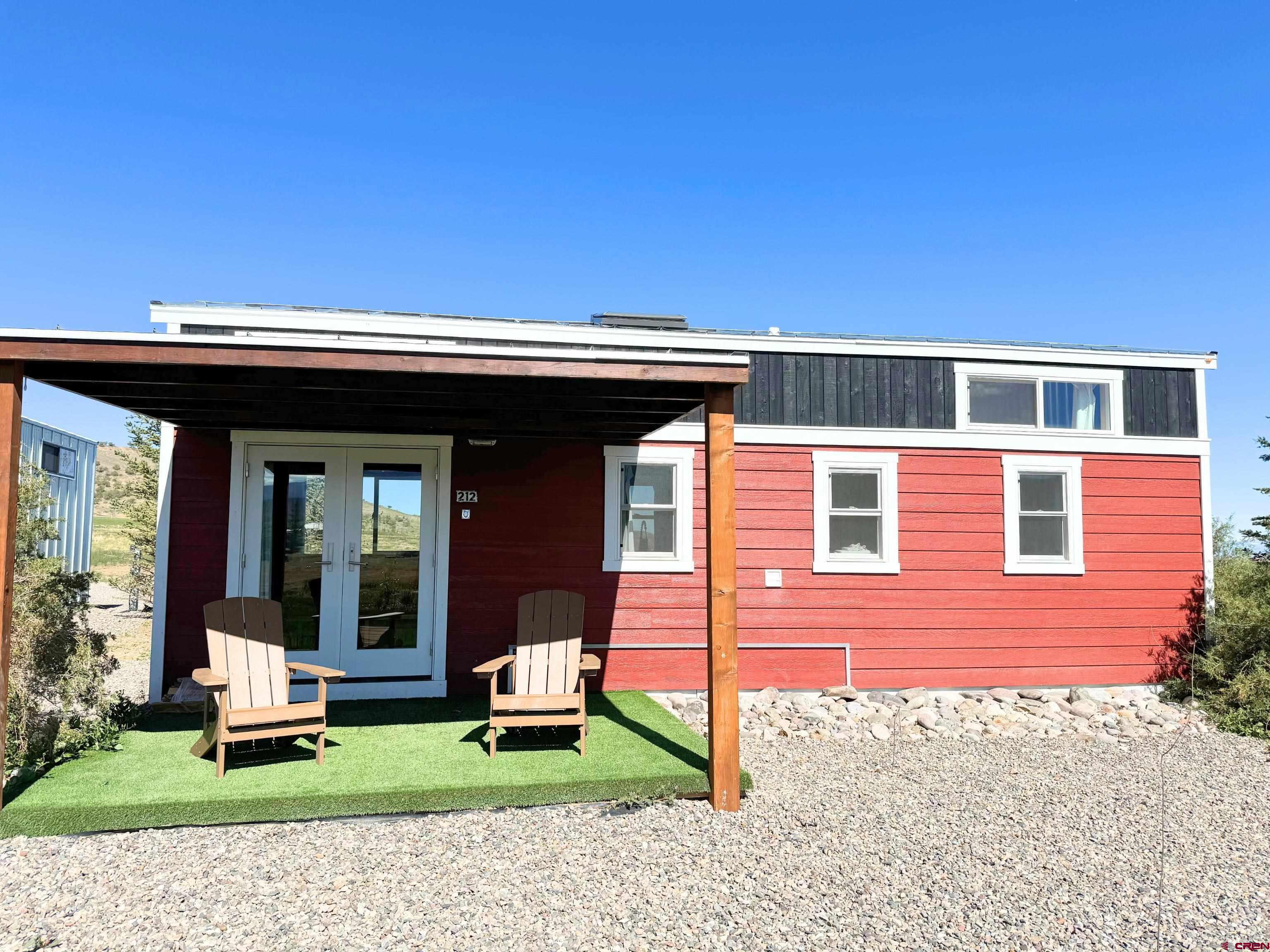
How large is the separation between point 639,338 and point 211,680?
4175mm

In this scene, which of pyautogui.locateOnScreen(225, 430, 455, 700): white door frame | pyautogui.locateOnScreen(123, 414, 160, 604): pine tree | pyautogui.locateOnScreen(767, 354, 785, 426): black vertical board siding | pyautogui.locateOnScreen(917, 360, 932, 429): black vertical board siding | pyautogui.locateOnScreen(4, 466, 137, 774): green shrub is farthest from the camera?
pyautogui.locateOnScreen(123, 414, 160, 604): pine tree

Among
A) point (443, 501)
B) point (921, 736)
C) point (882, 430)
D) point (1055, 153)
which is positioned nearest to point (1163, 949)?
point (921, 736)

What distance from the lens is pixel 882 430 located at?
23.2 ft

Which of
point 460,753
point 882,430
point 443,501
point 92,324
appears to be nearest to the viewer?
point 92,324

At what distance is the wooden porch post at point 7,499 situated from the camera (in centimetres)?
337

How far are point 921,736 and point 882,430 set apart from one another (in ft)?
9.38

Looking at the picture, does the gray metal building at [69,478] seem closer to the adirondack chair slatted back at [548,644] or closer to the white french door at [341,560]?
the white french door at [341,560]

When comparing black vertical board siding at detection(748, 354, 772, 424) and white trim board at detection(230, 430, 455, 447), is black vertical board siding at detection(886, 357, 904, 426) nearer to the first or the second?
black vertical board siding at detection(748, 354, 772, 424)

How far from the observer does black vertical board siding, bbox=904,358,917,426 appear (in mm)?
7145

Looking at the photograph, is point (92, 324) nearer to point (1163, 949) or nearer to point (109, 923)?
point (109, 923)

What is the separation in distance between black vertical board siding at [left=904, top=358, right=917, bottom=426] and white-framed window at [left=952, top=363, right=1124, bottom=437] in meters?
0.48

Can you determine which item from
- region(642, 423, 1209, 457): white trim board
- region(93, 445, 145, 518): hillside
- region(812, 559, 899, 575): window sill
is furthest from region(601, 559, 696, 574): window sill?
region(93, 445, 145, 518): hillside

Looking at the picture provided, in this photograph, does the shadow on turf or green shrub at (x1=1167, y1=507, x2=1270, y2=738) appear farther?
green shrub at (x1=1167, y1=507, x2=1270, y2=738)

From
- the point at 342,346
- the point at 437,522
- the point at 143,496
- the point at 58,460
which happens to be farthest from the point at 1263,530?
the point at 58,460
